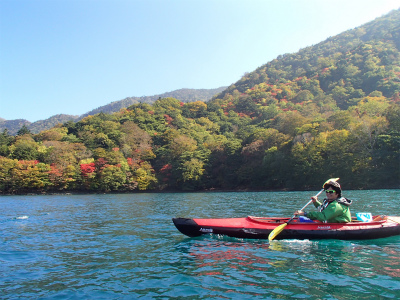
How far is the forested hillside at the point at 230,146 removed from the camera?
45062 mm

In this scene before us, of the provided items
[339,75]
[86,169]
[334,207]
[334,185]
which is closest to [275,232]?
[334,207]

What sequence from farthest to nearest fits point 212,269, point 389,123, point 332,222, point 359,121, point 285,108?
point 285,108 → point 359,121 → point 389,123 → point 332,222 → point 212,269

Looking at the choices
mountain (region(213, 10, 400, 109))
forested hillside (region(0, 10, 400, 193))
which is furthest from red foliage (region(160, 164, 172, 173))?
mountain (region(213, 10, 400, 109))

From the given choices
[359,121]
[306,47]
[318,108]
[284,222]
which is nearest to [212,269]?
[284,222]

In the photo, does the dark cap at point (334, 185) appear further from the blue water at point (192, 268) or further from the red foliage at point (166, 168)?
the red foliage at point (166, 168)

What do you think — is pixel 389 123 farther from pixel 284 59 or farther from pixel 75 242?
pixel 284 59

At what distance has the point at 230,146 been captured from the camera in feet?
202

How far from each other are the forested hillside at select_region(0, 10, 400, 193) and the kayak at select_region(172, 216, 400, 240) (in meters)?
36.2

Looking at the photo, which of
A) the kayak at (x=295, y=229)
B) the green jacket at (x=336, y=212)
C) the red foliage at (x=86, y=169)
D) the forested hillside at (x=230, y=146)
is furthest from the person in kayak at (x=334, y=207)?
the red foliage at (x=86, y=169)

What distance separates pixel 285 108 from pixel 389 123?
49437 millimetres

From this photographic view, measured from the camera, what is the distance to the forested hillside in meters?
45.1

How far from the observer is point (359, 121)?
1860 inches

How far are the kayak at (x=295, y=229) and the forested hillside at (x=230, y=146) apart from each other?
36.2 meters

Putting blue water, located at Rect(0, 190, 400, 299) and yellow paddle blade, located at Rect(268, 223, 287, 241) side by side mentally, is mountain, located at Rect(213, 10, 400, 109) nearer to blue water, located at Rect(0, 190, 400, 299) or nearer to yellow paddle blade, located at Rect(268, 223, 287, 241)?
yellow paddle blade, located at Rect(268, 223, 287, 241)
